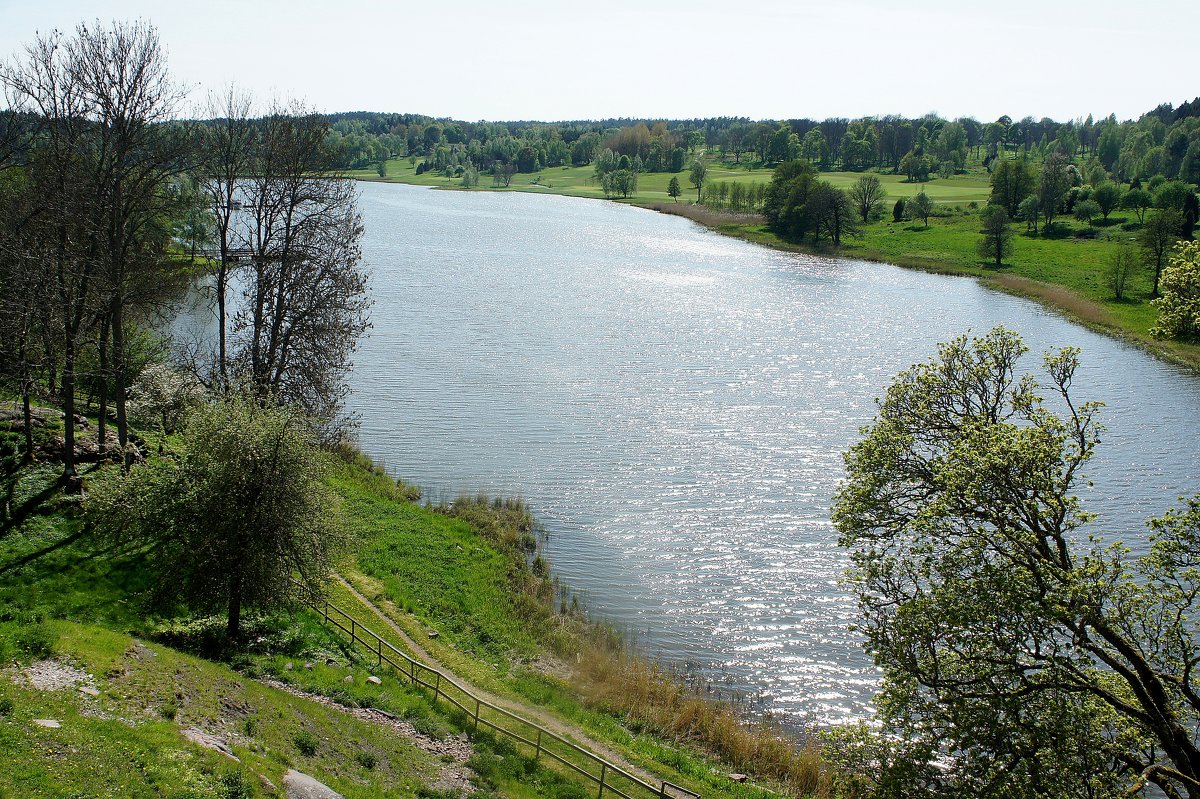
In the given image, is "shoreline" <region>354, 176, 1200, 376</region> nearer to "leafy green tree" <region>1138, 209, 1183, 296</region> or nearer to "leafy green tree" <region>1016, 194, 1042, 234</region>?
"leafy green tree" <region>1138, 209, 1183, 296</region>

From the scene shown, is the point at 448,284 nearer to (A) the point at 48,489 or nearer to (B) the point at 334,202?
(B) the point at 334,202

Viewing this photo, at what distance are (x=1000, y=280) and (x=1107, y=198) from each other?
42.6 meters

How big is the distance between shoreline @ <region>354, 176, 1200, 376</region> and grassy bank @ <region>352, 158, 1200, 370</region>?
85mm

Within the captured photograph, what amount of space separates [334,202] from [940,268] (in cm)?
8203

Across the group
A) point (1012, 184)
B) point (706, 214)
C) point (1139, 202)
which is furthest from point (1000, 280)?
point (706, 214)

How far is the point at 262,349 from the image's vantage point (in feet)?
111

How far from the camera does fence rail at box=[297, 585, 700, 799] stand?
60.7ft

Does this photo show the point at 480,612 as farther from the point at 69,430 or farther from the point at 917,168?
the point at 917,168

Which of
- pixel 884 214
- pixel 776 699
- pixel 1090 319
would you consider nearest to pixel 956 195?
pixel 884 214

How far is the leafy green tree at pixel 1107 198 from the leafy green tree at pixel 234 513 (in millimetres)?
127808

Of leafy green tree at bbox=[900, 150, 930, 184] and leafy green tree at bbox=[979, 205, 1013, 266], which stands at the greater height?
leafy green tree at bbox=[900, 150, 930, 184]

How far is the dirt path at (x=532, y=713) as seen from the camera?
1993 centimetres

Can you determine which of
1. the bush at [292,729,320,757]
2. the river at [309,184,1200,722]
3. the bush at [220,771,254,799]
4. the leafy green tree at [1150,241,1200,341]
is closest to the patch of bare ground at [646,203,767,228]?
the river at [309,184,1200,722]

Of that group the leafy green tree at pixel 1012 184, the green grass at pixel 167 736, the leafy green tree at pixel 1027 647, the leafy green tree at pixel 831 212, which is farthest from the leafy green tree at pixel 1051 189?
the green grass at pixel 167 736
